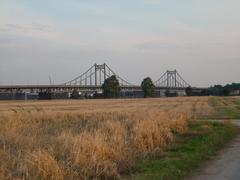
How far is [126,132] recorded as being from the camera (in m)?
18.2

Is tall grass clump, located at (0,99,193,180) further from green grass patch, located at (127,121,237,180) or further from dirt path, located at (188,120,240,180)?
dirt path, located at (188,120,240,180)

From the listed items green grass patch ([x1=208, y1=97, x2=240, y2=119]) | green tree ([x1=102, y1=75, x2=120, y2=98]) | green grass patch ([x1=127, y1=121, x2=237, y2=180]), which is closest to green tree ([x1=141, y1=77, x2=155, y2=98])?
green tree ([x1=102, y1=75, x2=120, y2=98])

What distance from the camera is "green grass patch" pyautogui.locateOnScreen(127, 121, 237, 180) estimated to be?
1252 centimetres

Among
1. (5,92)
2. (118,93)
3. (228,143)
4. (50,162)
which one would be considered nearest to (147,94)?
(118,93)

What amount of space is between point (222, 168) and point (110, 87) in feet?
447

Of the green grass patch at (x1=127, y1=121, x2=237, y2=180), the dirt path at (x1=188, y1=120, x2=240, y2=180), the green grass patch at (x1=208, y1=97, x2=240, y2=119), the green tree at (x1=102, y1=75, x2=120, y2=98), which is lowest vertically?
the dirt path at (x1=188, y1=120, x2=240, y2=180)

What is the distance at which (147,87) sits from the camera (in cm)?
16475

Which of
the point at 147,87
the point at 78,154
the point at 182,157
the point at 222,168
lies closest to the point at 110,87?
the point at 147,87

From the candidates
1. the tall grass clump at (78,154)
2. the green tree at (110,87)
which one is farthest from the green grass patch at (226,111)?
the green tree at (110,87)

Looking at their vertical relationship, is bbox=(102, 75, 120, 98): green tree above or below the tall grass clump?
above

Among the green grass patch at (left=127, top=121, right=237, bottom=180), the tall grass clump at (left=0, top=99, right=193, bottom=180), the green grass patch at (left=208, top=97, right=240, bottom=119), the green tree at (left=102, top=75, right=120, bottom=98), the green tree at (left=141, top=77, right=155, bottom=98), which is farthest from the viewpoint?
the green tree at (left=141, top=77, right=155, bottom=98)

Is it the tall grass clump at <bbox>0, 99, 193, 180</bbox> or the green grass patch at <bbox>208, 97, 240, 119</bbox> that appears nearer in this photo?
the tall grass clump at <bbox>0, 99, 193, 180</bbox>

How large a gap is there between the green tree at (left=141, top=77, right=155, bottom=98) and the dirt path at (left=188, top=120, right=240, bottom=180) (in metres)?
146

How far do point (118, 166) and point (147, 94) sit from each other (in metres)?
152
